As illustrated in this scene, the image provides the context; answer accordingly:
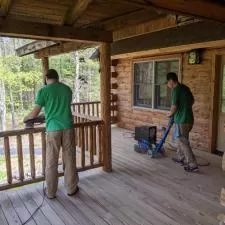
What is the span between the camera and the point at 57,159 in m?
3.41

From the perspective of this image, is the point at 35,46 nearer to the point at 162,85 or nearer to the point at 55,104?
the point at 55,104

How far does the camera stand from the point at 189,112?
4.44 meters

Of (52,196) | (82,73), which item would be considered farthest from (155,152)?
(82,73)

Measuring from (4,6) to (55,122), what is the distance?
1495 millimetres

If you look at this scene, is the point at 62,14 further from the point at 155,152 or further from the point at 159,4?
the point at 155,152

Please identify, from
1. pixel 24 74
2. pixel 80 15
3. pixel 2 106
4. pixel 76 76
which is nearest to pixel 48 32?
pixel 80 15

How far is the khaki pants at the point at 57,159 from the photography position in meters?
3.35

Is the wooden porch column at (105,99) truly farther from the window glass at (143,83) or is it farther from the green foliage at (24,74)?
the green foliage at (24,74)

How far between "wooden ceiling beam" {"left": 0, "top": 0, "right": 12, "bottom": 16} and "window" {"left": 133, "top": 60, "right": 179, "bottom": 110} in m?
4.01

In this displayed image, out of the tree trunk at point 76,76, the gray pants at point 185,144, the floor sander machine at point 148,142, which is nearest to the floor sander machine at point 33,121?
the gray pants at point 185,144

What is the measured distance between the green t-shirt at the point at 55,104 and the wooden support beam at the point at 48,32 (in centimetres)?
76

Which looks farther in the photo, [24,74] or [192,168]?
[24,74]

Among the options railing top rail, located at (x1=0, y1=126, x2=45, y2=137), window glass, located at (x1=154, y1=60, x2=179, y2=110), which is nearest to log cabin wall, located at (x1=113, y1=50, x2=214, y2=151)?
window glass, located at (x1=154, y1=60, x2=179, y2=110)

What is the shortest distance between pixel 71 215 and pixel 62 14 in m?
2.63
